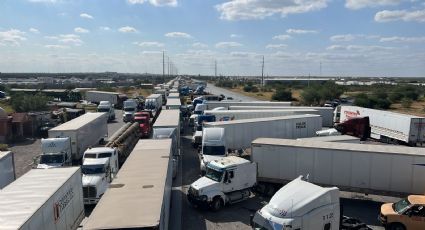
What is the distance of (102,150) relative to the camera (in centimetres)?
2047

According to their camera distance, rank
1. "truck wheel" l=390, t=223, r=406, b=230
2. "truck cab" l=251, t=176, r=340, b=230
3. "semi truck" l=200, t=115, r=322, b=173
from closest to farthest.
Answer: "truck cab" l=251, t=176, r=340, b=230 < "truck wheel" l=390, t=223, r=406, b=230 < "semi truck" l=200, t=115, r=322, b=173

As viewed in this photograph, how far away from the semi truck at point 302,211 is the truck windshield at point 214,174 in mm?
4599

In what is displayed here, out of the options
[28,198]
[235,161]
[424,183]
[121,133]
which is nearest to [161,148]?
[235,161]

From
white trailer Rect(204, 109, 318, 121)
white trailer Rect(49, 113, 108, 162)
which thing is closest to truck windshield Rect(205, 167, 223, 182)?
white trailer Rect(49, 113, 108, 162)

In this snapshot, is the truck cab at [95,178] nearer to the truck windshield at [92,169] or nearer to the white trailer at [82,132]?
the truck windshield at [92,169]

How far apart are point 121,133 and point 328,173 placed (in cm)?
1701

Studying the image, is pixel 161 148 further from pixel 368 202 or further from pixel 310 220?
pixel 368 202

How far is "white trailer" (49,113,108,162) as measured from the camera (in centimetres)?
2439

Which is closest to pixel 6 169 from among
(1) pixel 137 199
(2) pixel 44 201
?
(2) pixel 44 201

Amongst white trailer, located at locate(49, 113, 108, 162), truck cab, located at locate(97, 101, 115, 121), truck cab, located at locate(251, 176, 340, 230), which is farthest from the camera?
truck cab, located at locate(97, 101, 115, 121)

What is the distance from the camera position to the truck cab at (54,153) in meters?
21.5

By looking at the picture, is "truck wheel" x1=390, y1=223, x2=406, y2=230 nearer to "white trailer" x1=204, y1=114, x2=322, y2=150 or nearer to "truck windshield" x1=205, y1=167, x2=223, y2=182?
"truck windshield" x1=205, y1=167, x2=223, y2=182

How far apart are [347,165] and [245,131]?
1041cm

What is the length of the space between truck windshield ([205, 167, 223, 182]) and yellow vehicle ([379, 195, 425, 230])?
743 centimetres
